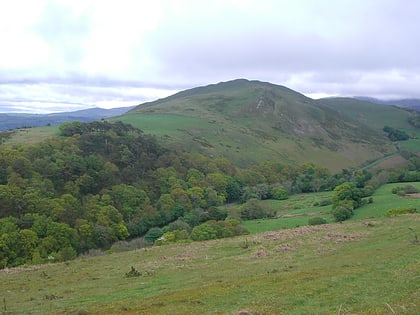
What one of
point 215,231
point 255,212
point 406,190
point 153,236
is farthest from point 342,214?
point 153,236

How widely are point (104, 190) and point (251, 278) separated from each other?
7957cm

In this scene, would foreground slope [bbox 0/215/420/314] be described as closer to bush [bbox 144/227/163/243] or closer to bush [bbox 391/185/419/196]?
bush [bbox 144/227/163/243]

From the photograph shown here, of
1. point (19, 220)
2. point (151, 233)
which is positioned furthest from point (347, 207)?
→ point (19, 220)

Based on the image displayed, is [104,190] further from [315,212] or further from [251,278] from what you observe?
[251,278]

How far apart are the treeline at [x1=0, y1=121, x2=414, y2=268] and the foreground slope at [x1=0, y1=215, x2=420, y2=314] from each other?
915 inches

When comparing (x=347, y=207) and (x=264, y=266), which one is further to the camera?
(x=347, y=207)

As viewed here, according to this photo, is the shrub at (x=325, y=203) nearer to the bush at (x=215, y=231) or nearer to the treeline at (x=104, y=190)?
the treeline at (x=104, y=190)

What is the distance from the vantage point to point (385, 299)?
1766cm

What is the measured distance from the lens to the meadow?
19.2 metres

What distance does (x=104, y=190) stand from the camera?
99.9m

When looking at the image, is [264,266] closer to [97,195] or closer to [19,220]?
[19,220]

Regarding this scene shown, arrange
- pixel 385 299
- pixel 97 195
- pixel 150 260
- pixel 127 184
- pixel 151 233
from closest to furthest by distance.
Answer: pixel 385 299
pixel 150 260
pixel 151 233
pixel 97 195
pixel 127 184

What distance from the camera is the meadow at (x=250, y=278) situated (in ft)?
62.9

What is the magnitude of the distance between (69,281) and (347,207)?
197 ft
